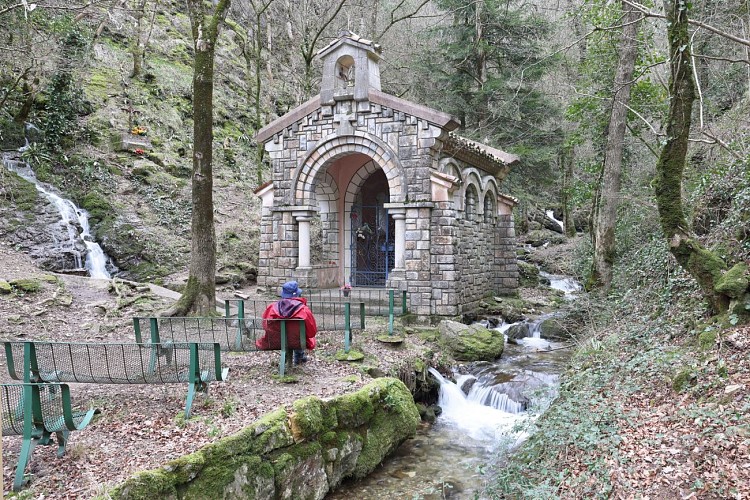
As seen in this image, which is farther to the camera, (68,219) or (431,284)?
(68,219)

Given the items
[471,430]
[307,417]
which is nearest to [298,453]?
[307,417]

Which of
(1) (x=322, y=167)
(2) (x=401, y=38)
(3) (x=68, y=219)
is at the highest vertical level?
(2) (x=401, y=38)

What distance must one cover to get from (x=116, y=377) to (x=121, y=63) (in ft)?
62.9

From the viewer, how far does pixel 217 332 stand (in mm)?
7402

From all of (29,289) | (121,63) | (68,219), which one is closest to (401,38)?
(121,63)

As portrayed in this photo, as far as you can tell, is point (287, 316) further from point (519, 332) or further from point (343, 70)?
point (343, 70)

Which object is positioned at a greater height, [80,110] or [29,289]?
[80,110]

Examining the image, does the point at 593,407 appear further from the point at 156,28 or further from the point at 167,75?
the point at 156,28

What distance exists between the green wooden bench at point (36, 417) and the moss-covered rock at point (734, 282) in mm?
6564

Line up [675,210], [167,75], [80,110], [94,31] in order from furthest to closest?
[167,75], [94,31], [80,110], [675,210]

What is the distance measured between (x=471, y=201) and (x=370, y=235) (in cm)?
330

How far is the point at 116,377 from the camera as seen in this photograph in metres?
5.25

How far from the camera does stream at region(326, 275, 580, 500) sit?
5645 mm

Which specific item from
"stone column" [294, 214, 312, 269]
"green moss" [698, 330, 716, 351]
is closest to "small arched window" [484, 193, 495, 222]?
"stone column" [294, 214, 312, 269]
